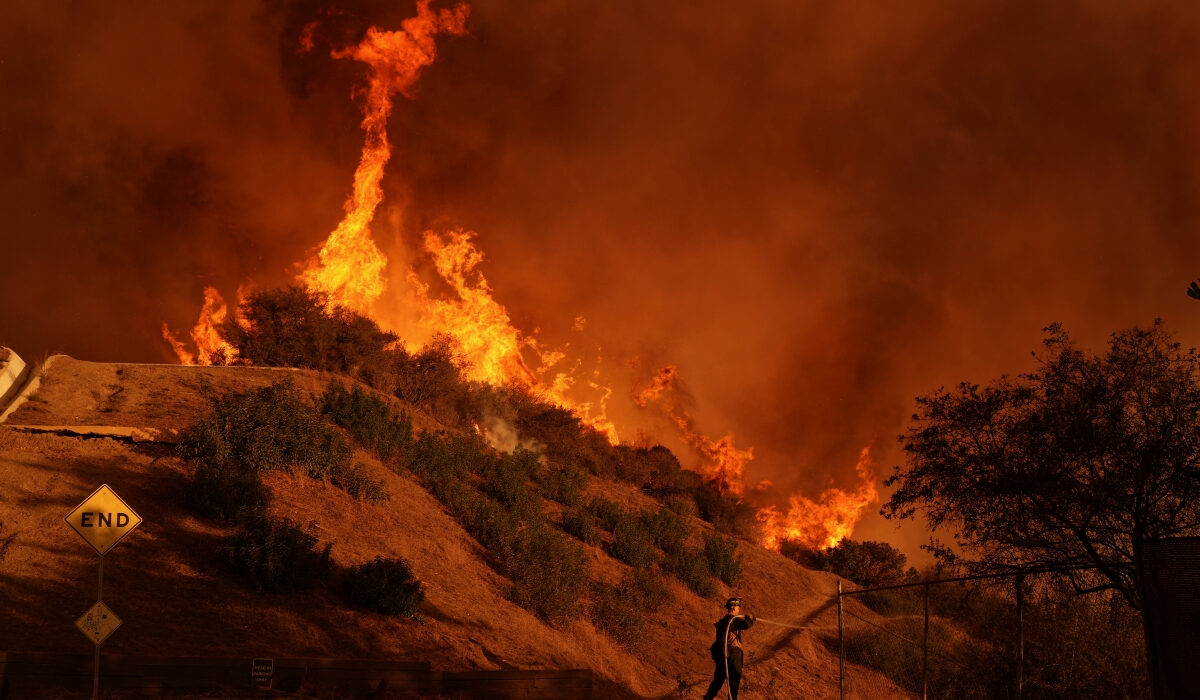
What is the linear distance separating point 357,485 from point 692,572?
11730 mm

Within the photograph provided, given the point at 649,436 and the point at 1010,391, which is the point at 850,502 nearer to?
the point at 649,436

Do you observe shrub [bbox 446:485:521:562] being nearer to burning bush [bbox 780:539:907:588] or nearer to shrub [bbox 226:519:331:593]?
shrub [bbox 226:519:331:593]

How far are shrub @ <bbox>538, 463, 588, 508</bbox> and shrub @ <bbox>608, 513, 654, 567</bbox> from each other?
1.84 meters

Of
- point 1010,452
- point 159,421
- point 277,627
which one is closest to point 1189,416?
point 1010,452

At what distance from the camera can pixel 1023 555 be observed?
1328cm

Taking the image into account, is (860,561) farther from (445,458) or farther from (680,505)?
(445,458)

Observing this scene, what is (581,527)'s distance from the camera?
25750 millimetres

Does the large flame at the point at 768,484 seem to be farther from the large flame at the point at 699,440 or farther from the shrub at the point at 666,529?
the shrub at the point at 666,529

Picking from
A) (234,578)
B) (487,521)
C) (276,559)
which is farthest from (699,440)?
(234,578)

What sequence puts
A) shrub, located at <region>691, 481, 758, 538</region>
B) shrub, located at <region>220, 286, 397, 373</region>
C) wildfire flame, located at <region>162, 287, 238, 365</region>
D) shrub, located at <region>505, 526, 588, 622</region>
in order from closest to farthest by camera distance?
1. shrub, located at <region>505, 526, 588, 622</region>
2. shrub, located at <region>220, 286, 397, 373</region>
3. shrub, located at <region>691, 481, 758, 538</region>
4. wildfire flame, located at <region>162, 287, 238, 365</region>

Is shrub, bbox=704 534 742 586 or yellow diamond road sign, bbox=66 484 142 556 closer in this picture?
yellow diamond road sign, bbox=66 484 142 556

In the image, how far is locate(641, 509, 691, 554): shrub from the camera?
28.3 meters

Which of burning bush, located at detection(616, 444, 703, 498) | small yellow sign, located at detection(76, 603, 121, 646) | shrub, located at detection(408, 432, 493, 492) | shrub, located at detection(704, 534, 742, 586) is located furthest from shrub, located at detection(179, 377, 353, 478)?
burning bush, located at detection(616, 444, 703, 498)

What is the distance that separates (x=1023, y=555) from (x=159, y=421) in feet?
63.8
